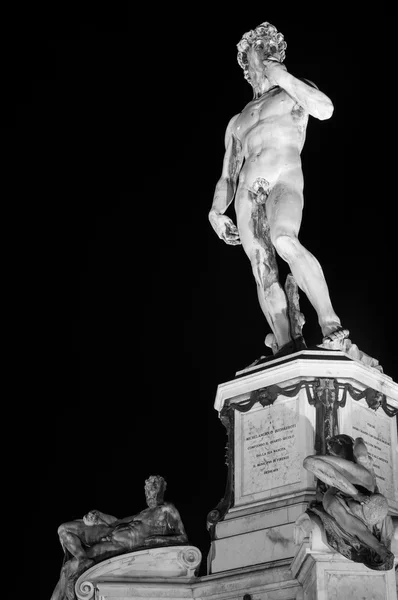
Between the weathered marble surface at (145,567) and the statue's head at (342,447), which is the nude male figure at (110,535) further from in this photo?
the statue's head at (342,447)

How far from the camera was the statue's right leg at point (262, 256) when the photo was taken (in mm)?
11344

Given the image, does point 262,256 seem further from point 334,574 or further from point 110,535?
point 334,574

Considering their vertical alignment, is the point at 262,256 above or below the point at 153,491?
above

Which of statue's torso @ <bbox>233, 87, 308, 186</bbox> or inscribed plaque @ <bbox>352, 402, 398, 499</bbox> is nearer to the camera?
inscribed plaque @ <bbox>352, 402, 398, 499</bbox>

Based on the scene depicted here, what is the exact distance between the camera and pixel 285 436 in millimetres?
10195

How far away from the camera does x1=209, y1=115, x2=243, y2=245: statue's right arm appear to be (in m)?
11.9

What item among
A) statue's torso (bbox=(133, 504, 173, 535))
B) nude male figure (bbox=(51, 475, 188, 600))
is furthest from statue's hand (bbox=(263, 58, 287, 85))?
statue's torso (bbox=(133, 504, 173, 535))

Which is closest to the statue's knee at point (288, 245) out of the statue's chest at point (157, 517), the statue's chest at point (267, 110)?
the statue's chest at point (267, 110)

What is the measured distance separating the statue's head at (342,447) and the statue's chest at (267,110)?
413 centimetres

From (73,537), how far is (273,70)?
16.7ft

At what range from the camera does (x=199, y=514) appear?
55.1ft

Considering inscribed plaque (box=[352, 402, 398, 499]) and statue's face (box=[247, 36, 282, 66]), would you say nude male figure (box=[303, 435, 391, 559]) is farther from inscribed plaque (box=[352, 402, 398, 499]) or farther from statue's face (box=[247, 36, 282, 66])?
statue's face (box=[247, 36, 282, 66])

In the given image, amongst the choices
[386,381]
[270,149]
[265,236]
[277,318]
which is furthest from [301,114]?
[386,381]

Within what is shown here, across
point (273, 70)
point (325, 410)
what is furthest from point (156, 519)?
point (273, 70)
